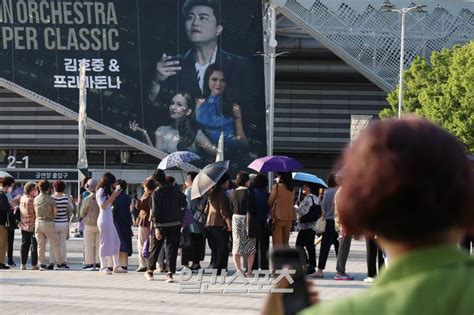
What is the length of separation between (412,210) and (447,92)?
4605cm

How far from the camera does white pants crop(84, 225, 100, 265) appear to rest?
1716 centimetres

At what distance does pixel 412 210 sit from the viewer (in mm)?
1990

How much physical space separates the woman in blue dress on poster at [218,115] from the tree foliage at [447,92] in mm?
9493

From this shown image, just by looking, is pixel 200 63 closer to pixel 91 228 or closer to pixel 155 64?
pixel 155 64

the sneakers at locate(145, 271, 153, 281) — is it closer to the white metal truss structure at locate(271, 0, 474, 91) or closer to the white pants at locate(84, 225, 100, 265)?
the white pants at locate(84, 225, 100, 265)

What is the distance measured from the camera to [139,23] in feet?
186

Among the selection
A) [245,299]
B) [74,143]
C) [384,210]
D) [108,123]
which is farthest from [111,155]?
[384,210]

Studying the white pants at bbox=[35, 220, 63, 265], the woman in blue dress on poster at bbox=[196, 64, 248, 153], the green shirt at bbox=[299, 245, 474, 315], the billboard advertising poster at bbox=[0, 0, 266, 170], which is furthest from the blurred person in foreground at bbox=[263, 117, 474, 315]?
the woman in blue dress on poster at bbox=[196, 64, 248, 153]

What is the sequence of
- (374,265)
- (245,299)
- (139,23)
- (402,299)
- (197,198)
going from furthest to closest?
(139,23)
(197,198)
(374,265)
(245,299)
(402,299)

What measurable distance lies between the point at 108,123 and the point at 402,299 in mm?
57320

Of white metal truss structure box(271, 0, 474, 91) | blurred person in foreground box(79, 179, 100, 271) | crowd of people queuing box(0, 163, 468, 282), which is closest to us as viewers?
crowd of people queuing box(0, 163, 468, 282)

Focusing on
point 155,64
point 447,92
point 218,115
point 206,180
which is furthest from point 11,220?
point 218,115

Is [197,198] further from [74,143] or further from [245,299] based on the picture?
[74,143]

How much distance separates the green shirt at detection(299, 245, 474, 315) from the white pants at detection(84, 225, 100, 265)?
15.4 m
